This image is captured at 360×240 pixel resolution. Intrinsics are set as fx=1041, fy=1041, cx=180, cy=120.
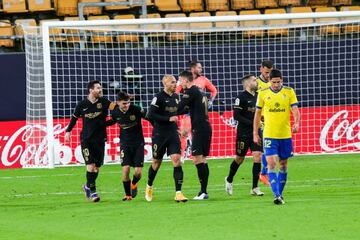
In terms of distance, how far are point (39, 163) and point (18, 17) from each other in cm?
579

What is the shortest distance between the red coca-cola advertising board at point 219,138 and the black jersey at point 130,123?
24.9 feet

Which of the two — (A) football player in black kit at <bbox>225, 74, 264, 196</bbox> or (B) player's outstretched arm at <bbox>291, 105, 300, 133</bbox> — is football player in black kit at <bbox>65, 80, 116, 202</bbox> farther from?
(B) player's outstretched arm at <bbox>291, 105, 300, 133</bbox>

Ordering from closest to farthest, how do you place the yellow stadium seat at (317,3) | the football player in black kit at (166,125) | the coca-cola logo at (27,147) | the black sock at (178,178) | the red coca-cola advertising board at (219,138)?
the black sock at (178,178) < the football player in black kit at (166,125) < the coca-cola logo at (27,147) < the red coca-cola advertising board at (219,138) < the yellow stadium seat at (317,3)

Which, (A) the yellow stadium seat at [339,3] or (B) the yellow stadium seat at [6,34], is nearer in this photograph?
(B) the yellow stadium seat at [6,34]

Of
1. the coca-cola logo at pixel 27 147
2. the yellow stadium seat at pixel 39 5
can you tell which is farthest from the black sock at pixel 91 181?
the yellow stadium seat at pixel 39 5

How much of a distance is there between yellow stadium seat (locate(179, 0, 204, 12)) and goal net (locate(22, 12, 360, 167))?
7.21ft

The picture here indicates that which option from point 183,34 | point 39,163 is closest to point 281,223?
point 39,163

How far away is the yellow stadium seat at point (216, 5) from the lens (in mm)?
27938

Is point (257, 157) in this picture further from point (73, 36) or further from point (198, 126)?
point (73, 36)

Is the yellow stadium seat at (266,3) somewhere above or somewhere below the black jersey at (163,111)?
above

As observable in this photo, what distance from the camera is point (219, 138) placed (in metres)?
24.4

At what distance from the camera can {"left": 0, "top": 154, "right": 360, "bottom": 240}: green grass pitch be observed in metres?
11.7

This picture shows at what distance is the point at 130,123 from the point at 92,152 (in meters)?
0.87

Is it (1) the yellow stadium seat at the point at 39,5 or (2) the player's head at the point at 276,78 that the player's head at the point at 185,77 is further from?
(1) the yellow stadium seat at the point at 39,5
